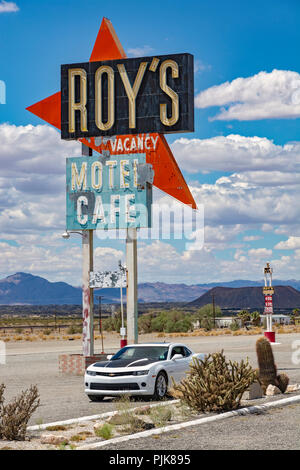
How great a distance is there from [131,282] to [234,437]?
611 inches

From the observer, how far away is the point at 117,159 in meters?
28.0

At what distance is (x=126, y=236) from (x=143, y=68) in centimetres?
618

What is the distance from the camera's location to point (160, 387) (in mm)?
18594

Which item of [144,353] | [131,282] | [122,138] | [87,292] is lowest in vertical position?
[144,353]

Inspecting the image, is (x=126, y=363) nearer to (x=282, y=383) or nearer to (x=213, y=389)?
(x=282, y=383)

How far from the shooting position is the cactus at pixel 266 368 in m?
18.5

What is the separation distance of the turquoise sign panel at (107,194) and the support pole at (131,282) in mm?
579

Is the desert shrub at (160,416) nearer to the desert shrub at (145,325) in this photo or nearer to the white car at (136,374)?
the white car at (136,374)

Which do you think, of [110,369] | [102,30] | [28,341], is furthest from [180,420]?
[28,341]

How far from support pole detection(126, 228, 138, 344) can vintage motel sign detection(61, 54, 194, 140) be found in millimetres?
4003

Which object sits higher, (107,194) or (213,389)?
(107,194)

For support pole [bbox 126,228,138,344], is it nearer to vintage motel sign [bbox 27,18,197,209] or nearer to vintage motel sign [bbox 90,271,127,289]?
vintage motel sign [bbox 90,271,127,289]

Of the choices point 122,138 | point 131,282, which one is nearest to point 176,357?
point 131,282

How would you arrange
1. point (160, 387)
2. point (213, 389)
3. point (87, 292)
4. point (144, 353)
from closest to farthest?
point (213, 389), point (160, 387), point (144, 353), point (87, 292)
